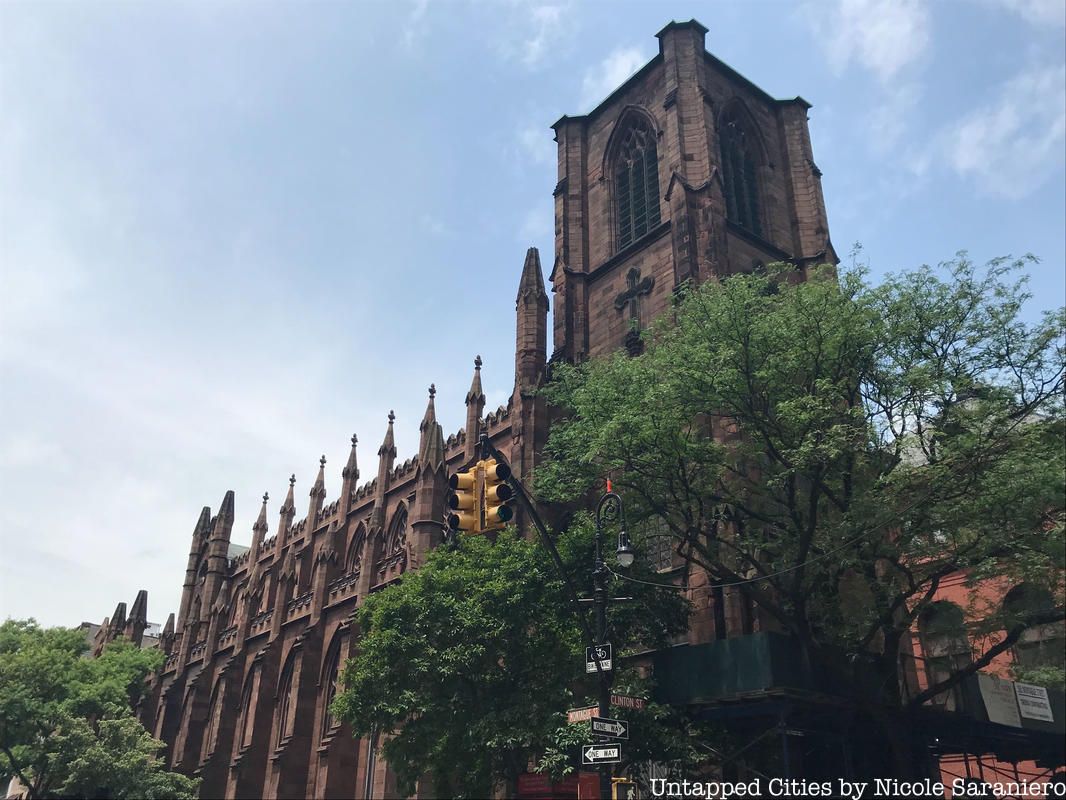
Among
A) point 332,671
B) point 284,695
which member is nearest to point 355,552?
point 284,695

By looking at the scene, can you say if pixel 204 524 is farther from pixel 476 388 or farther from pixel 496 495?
pixel 496 495

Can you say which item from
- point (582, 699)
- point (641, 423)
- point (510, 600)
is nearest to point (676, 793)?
point (582, 699)

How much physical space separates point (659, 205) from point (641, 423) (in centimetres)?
1827

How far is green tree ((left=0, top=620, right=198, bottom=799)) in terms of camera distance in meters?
36.4

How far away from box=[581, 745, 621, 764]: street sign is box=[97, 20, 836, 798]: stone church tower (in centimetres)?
1621

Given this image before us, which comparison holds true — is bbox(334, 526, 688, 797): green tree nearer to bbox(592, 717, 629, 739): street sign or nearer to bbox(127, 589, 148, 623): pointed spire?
bbox(592, 717, 629, 739): street sign

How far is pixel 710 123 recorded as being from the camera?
121 ft

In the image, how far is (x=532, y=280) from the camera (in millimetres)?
37438

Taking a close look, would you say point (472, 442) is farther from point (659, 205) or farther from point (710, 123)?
point (710, 123)

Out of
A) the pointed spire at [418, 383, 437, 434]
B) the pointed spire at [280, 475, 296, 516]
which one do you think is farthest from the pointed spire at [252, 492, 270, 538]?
the pointed spire at [418, 383, 437, 434]

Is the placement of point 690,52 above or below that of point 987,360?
above

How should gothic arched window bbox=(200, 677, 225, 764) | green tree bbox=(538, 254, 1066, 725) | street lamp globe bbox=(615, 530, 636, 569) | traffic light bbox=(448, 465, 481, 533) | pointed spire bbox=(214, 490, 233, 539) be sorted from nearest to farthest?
traffic light bbox=(448, 465, 481, 533) → street lamp globe bbox=(615, 530, 636, 569) → green tree bbox=(538, 254, 1066, 725) → gothic arched window bbox=(200, 677, 225, 764) → pointed spire bbox=(214, 490, 233, 539)

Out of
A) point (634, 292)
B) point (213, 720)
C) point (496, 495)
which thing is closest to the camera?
point (496, 495)

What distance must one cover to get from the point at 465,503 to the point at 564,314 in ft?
85.4
